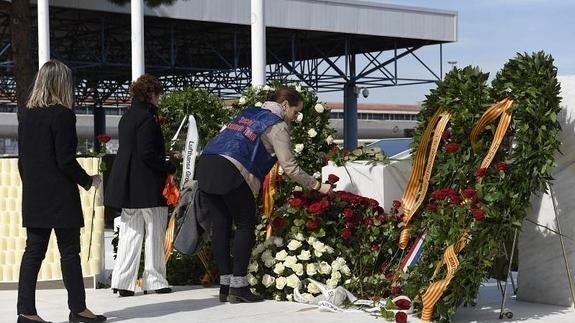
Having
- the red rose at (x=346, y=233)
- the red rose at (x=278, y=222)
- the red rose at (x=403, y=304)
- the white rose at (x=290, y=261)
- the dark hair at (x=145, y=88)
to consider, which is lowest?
the red rose at (x=403, y=304)

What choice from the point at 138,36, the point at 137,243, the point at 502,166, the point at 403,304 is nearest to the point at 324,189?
the point at 403,304

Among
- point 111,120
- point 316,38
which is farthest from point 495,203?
point 111,120

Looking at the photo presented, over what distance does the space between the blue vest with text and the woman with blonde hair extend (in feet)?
3.46

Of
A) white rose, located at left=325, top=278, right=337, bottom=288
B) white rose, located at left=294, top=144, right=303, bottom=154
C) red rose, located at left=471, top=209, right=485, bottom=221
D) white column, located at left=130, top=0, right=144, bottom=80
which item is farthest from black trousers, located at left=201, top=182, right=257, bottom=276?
white column, located at left=130, top=0, right=144, bottom=80

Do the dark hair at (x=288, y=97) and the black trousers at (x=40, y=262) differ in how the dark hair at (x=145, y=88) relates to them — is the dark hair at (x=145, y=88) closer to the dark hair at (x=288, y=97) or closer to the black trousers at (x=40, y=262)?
the dark hair at (x=288, y=97)

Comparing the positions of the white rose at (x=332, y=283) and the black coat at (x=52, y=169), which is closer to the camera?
the black coat at (x=52, y=169)

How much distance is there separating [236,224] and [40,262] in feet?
4.69

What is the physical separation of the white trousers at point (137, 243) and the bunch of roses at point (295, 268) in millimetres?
766

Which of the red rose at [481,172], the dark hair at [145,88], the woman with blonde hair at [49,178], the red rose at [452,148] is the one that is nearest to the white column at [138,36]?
the dark hair at [145,88]

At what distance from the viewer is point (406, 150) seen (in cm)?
720

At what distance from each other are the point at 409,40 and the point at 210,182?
2289cm

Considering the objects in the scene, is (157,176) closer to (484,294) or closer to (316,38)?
(484,294)

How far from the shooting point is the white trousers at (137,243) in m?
6.84

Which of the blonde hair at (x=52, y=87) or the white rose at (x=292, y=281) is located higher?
the blonde hair at (x=52, y=87)
